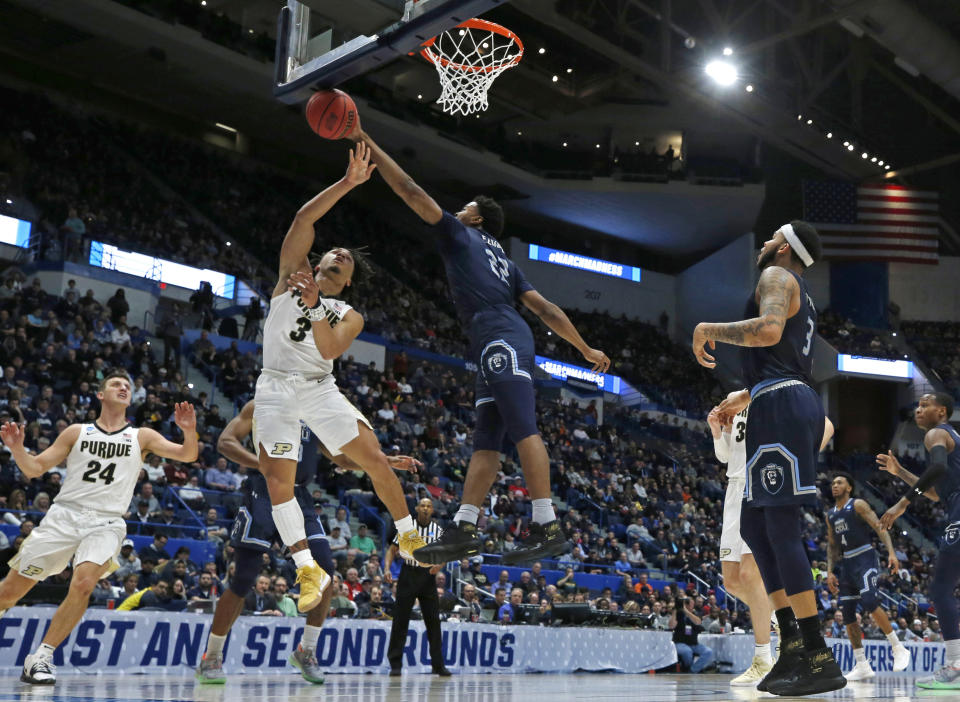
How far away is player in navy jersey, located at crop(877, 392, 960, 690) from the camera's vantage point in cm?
751

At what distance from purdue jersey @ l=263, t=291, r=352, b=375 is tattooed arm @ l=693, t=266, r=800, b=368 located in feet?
8.16

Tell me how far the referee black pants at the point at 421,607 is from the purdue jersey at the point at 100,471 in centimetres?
324

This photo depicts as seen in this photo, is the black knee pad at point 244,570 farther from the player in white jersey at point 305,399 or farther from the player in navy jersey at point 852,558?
the player in navy jersey at point 852,558

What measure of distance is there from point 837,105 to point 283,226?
23.6 m

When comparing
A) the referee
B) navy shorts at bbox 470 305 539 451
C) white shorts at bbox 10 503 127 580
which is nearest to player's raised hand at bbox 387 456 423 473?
navy shorts at bbox 470 305 539 451

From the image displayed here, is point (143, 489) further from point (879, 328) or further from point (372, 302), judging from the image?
point (879, 328)

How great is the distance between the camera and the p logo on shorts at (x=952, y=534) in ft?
25.5

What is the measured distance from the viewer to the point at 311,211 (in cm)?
637

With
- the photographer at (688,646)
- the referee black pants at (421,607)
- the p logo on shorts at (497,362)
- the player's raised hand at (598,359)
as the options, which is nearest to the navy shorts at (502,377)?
the p logo on shorts at (497,362)

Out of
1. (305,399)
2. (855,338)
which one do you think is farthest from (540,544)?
(855,338)

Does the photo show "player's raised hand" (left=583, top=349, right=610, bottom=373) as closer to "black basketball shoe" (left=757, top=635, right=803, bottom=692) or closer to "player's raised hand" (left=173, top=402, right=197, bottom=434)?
"black basketball shoe" (left=757, top=635, right=803, bottom=692)

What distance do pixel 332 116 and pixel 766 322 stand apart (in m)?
3.08

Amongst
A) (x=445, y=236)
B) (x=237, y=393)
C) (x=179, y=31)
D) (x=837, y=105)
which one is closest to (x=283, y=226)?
(x=179, y=31)

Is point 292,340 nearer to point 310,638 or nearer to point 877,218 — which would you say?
point 310,638
